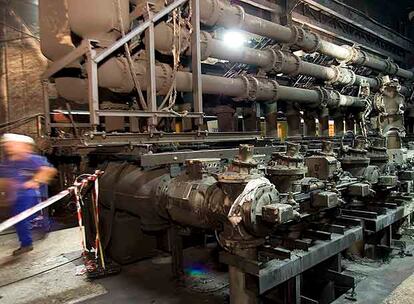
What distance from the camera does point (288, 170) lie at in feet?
6.33

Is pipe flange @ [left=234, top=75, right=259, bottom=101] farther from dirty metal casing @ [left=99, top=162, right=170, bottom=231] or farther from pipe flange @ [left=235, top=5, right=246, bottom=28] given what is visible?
dirty metal casing @ [left=99, top=162, right=170, bottom=231]

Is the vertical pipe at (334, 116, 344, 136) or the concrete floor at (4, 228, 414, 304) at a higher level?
the vertical pipe at (334, 116, 344, 136)

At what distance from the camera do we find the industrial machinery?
168cm

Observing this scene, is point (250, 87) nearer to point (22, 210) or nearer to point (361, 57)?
point (22, 210)

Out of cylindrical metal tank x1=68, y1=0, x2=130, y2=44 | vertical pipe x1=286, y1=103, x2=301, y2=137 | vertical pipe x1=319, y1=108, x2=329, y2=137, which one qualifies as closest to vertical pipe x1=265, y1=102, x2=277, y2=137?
vertical pipe x1=286, y1=103, x2=301, y2=137

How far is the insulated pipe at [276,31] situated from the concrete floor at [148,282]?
245 cm

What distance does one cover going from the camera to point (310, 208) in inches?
79.3

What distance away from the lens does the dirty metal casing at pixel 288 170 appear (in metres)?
1.93

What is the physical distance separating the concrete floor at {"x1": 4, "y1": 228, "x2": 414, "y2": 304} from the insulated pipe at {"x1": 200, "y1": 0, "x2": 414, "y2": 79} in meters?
2.45

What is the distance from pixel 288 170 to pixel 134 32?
5.59 feet

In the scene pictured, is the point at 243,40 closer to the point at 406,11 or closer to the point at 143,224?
the point at 143,224

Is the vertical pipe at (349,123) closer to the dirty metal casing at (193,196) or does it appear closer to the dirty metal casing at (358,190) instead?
the dirty metal casing at (358,190)

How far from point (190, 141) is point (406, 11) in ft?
28.1

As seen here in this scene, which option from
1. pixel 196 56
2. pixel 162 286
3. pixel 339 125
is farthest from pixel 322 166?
pixel 339 125
